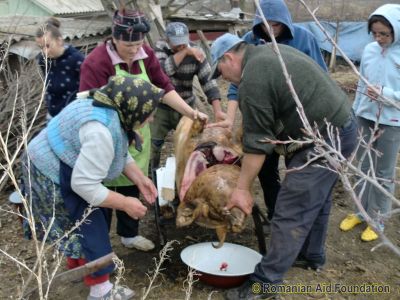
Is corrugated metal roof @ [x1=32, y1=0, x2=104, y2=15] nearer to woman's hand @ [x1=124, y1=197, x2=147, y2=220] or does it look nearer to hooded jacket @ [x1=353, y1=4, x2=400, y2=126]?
hooded jacket @ [x1=353, y1=4, x2=400, y2=126]

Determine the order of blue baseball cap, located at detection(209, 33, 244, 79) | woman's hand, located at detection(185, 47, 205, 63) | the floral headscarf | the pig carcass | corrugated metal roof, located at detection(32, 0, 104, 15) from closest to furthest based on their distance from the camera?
the floral headscarf, blue baseball cap, located at detection(209, 33, 244, 79), the pig carcass, woman's hand, located at detection(185, 47, 205, 63), corrugated metal roof, located at detection(32, 0, 104, 15)

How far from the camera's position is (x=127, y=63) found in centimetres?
326

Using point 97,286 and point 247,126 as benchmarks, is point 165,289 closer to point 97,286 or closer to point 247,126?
point 97,286

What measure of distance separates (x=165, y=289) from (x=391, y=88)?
2.36 metres

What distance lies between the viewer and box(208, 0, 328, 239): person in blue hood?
3.38 meters

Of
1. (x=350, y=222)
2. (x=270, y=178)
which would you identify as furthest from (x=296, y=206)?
(x=350, y=222)

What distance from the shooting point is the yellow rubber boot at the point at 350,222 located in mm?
4102

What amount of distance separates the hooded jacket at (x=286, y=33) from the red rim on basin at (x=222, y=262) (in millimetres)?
1610

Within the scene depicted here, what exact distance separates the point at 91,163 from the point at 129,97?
408mm

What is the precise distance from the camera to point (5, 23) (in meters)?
8.34

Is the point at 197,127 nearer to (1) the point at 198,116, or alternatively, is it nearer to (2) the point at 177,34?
(1) the point at 198,116

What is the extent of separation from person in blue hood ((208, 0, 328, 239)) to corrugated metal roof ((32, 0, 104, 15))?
11.2 metres

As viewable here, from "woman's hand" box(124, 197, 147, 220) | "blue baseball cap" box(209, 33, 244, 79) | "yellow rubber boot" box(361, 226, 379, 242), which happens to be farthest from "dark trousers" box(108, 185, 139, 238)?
"yellow rubber boot" box(361, 226, 379, 242)

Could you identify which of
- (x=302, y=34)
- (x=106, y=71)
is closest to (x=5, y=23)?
(x=106, y=71)
